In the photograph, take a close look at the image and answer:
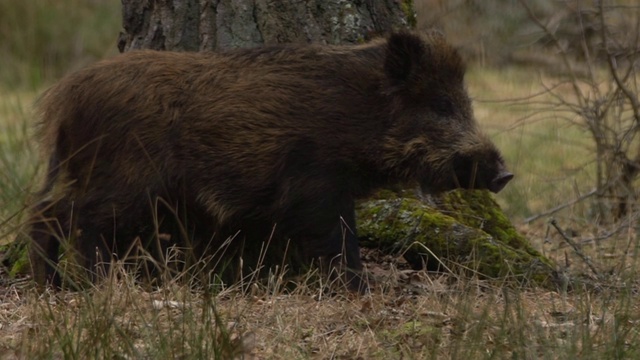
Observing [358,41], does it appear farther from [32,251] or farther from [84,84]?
[32,251]

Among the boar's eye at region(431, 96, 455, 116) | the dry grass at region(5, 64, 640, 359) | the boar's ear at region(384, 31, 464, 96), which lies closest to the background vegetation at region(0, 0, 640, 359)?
the dry grass at region(5, 64, 640, 359)

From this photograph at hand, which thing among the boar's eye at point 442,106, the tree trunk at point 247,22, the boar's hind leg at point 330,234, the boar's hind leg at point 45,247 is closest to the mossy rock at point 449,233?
the boar's hind leg at point 330,234

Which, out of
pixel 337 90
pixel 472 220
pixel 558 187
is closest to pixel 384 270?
pixel 472 220

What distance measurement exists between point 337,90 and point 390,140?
1.18 feet

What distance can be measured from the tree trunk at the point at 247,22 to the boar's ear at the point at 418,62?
0.50m

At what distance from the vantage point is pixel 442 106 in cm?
590

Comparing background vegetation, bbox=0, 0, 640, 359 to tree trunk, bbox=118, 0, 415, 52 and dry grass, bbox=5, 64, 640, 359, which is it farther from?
tree trunk, bbox=118, 0, 415, 52

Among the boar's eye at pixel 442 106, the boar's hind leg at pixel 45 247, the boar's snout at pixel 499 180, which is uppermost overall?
the boar's eye at pixel 442 106

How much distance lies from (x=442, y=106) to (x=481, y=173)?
40 cm

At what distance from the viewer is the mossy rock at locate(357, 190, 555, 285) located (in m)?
5.84

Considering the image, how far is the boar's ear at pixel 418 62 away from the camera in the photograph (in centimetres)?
571

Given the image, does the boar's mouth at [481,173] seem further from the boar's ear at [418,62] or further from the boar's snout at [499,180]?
the boar's ear at [418,62]

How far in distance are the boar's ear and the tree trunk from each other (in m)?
0.50

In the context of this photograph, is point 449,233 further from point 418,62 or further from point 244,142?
point 244,142
